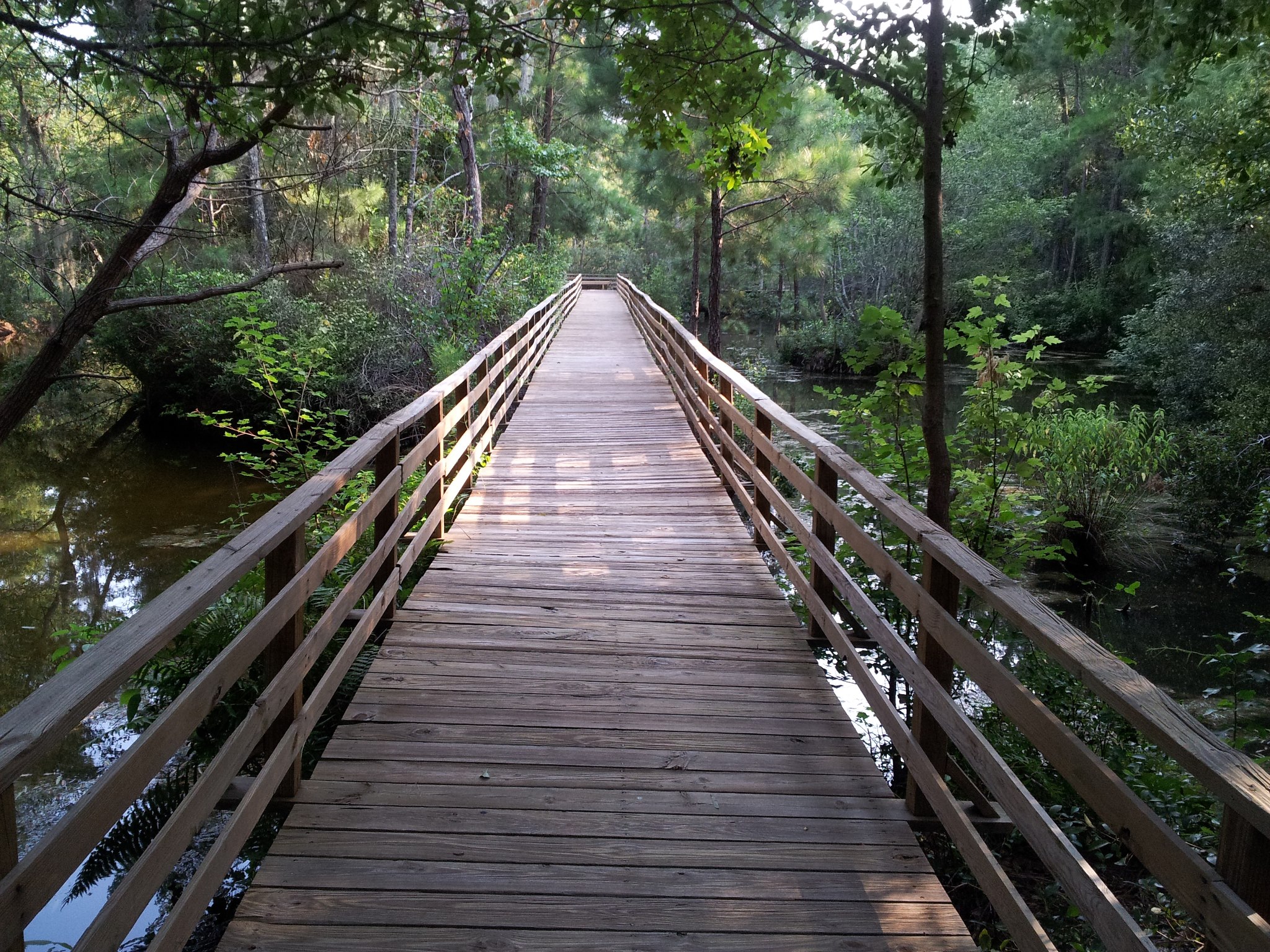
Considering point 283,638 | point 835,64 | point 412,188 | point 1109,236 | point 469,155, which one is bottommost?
point 283,638

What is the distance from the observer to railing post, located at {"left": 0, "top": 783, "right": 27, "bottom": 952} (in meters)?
1.25

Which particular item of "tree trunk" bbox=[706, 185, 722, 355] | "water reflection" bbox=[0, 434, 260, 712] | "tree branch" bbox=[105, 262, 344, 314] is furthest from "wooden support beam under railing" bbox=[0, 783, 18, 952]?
"tree trunk" bbox=[706, 185, 722, 355]

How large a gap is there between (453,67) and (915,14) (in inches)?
75.9

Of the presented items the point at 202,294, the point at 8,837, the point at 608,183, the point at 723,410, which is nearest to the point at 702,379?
the point at 723,410

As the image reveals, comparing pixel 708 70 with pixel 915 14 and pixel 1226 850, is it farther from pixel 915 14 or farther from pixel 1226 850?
pixel 1226 850

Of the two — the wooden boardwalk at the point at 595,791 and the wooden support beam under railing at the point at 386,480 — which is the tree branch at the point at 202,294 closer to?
the wooden support beam under railing at the point at 386,480

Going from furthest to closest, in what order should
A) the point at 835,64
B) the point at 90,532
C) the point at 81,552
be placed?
the point at 90,532
the point at 81,552
the point at 835,64

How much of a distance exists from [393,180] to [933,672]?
19.7 metres

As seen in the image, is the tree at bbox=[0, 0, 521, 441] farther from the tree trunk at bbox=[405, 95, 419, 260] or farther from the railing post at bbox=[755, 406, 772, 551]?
the tree trunk at bbox=[405, 95, 419, 260]

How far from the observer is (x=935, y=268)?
370cm

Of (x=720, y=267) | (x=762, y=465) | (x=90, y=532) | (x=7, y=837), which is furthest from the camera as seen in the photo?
(x=720, y=267)

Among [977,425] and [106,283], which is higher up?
[106,283]

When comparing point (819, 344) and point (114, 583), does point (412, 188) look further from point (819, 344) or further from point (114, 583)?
point (819, 344)

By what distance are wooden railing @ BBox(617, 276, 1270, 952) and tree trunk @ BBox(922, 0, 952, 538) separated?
489mm
